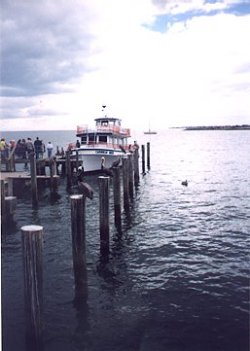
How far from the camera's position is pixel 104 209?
38.9 feet

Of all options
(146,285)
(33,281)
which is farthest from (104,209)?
(33,281)

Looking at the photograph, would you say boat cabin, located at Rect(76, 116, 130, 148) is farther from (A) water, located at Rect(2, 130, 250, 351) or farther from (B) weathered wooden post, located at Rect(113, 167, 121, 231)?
(B) weathered wooden post, located at Rect(113, 167, 121, 231)

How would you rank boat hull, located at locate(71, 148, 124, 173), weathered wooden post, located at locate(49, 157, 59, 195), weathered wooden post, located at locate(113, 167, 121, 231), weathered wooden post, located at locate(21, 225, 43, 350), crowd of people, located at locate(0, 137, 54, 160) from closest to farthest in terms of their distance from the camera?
weathered wooden post, located at locate(21, 225, 43, 350) → weathered wooden post, located at locate(113, 167, 121, 231) → weathered wooden post, located at locate(49, 157, 59, 195) → crowd of people, located at locate(0, 137, 54, 160) → boat hull, located at locate(71, 148, 124, 173)

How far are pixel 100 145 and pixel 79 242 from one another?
73.1ft

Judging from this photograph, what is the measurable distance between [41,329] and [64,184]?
2156cm

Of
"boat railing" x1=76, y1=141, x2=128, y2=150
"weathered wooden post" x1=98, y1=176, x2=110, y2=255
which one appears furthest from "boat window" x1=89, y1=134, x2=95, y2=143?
"weathered wooden post" x1=98, y1=176, x2=110, y2=255

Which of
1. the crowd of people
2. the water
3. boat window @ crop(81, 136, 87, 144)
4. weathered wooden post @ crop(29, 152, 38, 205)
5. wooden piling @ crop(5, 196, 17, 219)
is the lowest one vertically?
the water

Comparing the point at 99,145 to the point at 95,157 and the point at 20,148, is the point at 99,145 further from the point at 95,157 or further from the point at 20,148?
the point at 20,148

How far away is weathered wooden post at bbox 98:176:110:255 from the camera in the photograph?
11664 millimetres

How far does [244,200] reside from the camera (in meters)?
22.3

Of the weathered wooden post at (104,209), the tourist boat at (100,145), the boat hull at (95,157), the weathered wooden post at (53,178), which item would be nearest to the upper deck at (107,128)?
the tourist boat at (100,145)

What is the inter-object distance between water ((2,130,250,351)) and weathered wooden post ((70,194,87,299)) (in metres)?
0.43

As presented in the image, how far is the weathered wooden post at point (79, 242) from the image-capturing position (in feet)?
27.4

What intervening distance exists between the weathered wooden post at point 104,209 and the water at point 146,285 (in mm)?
484
